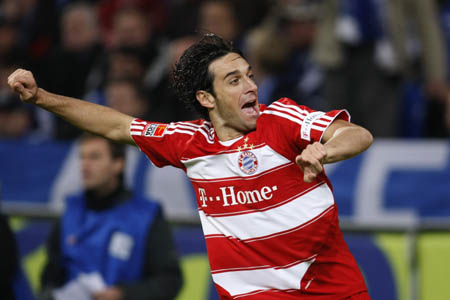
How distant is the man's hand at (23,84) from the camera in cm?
374

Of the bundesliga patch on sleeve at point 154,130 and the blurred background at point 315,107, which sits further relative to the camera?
the blurred background at point 315,107

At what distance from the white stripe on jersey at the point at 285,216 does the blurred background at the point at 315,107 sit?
2295 mm

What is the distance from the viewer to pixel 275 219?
3.65 meters

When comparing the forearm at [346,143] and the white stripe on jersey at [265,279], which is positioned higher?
the forearm at [346,143]

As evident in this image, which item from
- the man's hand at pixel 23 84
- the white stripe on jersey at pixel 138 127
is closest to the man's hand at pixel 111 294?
the white stripe on jersey at pixel 138 127

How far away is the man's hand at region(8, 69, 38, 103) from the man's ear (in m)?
0.78

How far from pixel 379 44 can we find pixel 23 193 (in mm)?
3329

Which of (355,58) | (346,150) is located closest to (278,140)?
(346,150)

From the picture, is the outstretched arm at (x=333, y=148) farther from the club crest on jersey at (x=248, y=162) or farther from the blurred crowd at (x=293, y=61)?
the blurred crowd at (x=293, y=61)

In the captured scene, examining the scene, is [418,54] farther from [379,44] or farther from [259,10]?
[259,10]

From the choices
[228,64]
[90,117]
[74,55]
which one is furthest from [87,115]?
[74,55]

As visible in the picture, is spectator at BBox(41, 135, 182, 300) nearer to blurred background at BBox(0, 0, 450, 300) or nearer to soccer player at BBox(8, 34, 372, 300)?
blurred background at BBox(0, 0, 450, 300)

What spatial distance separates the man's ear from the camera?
3.91 metres

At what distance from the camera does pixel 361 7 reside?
22.8ft
